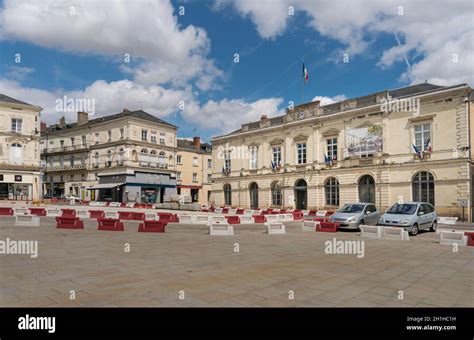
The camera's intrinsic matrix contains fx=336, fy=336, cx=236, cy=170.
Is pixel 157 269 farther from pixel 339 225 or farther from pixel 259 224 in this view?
pixel 259 224

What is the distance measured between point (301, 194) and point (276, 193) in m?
3.64

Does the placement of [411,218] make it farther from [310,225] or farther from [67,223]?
[67,223]

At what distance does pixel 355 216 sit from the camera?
62.9 feet

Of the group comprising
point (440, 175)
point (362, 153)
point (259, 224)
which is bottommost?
point (259, 224)

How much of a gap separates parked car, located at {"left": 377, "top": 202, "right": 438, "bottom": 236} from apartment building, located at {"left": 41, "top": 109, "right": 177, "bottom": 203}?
4197cm

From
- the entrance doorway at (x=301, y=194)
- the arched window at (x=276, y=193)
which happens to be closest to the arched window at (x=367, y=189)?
the entrance doorway at (x=301, y=194)

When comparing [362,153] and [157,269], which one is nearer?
[157,269]

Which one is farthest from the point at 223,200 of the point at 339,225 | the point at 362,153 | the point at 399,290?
the point at 399,290

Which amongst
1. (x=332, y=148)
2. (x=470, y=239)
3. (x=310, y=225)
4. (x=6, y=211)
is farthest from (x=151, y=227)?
(x=332, y=148)

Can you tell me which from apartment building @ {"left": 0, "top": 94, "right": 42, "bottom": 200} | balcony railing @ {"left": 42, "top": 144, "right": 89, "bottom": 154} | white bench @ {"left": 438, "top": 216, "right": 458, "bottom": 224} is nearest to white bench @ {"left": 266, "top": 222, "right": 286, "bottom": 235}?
white bench @ {"left": 438, "top": 216, "right": 458, "bottom": 224}

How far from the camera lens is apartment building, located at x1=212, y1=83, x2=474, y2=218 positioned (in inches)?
1147

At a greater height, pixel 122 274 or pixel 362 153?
pixel 362 153

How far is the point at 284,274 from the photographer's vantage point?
314 inches
